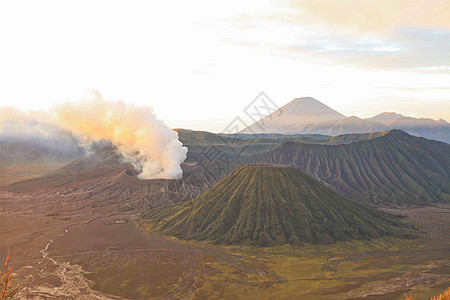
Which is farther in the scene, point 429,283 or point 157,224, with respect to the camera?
point 157,224

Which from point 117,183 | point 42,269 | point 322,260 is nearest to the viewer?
point 42,269

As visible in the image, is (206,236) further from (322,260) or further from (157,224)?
(322,260)

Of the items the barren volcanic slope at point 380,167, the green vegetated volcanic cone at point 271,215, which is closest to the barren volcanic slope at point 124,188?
the green vegetated volcanic cone at point 271,215

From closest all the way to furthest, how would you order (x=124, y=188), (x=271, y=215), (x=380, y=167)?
1. (x=271, y=215)
2. (x=124, y=188)
3. (x=380, y=167)

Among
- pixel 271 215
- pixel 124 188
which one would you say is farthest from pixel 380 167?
pixel 124 188

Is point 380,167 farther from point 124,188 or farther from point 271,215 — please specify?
point 124,188

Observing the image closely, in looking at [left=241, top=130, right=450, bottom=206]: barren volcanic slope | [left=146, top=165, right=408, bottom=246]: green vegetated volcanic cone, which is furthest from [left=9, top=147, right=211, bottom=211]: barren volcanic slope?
[left=241, top=130, right=450, bottom=206]: barren volcanic slope

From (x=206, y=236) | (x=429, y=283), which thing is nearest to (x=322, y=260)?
(x=429, y=283)
